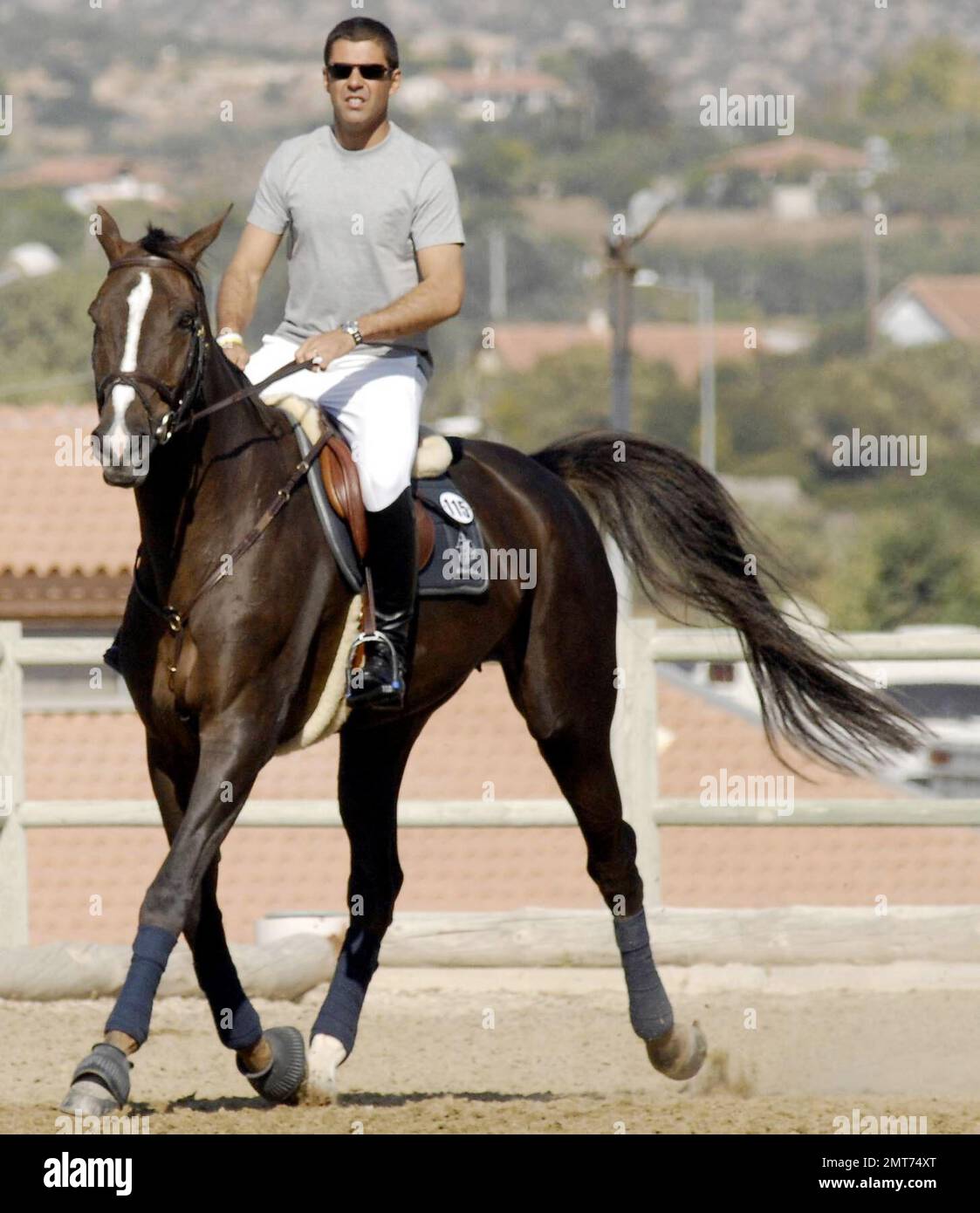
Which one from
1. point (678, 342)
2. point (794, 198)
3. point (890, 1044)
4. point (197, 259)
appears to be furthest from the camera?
point (794, 198)

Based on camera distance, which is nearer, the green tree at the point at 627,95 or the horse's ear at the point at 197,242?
the horse's ear at the point at 197,242

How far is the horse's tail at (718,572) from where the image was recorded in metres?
7.70

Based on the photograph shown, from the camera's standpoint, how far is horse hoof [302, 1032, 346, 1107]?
21.9 ft

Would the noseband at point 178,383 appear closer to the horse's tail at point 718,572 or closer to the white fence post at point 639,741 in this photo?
the horse's tail at point 718,572

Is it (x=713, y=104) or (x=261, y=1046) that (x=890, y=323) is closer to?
(x=713, y=104)

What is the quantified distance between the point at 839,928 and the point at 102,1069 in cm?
441

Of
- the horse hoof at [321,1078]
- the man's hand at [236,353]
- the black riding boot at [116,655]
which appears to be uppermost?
the man's hand at [236,353]

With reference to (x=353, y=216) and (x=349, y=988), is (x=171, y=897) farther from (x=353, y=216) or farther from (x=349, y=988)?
(x=353, y=216)

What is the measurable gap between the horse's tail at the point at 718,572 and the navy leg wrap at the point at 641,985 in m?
0.96

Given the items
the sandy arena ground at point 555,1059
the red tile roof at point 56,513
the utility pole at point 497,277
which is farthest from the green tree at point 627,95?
the sandy arena ground at point 555,1059

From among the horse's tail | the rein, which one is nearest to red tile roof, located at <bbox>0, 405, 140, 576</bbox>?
the horse's tail

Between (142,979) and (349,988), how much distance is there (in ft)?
4.46

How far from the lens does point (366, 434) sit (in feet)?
20.7
